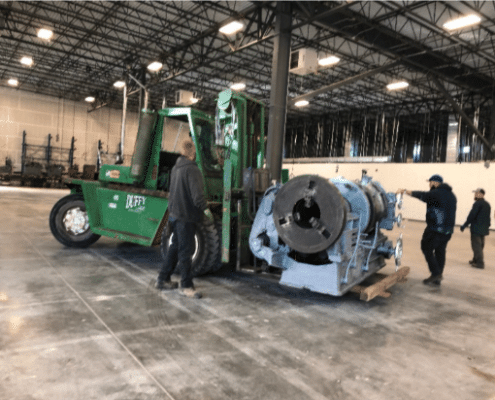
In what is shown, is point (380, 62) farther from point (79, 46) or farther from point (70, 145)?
point (70, 145)

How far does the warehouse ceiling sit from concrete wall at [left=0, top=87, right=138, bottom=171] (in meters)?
1.70

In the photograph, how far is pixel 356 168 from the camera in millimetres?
21344

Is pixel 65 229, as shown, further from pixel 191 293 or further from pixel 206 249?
pixel 191 293

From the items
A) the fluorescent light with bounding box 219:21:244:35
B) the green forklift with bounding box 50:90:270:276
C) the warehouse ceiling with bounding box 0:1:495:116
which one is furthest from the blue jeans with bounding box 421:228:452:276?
the fluorescent light with bounding box 219:21:244:35

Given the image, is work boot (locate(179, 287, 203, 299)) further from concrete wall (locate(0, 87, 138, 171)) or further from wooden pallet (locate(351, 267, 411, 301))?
concrete wall (locate(0, 87, 138, 171))

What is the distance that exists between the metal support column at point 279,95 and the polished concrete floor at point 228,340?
6615mm

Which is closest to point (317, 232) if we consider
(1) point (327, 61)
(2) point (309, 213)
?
(2) point (309, 213)

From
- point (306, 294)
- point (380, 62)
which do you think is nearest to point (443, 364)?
point (306, 294)

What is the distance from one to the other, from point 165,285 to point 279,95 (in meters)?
8.33

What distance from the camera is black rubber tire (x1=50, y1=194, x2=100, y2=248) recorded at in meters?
6.85

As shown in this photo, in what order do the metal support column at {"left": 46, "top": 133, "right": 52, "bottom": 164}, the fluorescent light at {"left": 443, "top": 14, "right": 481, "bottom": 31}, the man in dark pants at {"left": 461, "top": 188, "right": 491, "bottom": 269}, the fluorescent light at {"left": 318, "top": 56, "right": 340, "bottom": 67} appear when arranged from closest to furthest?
1. the man in dark pants at {"left": 461, "top": 188, "right": 491, "bottom": 269}
2. the fluorescent light at {"left": 443, "top": 14, "right": 481, "bottom": 31}
3. the fluorescent light at {"left": 318, "top": 56, "right": 340, "bottom": 67}
4. the metal support column at {"left": 46, "top": 133, "right": 52, "bottom": 164}

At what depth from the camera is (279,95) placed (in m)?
11.6

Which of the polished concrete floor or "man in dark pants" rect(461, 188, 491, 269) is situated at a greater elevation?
"man in dark pants" rect(461, 188, 491, 269)

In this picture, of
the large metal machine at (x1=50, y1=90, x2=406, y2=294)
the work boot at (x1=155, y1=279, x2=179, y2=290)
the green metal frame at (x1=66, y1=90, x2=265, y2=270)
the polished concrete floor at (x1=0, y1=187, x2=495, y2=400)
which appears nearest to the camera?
the polished concrete floor at (x1=0, y1=187, x2=495, y2=400)
